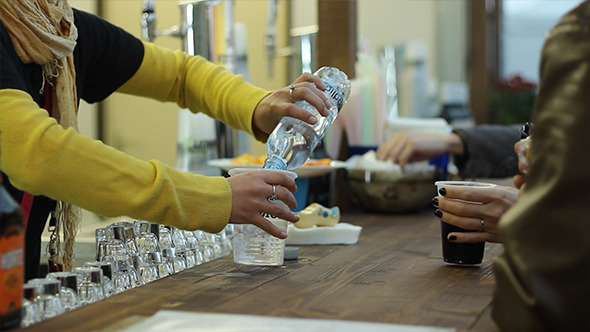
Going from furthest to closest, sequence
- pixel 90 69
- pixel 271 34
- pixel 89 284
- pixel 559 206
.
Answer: pixel 271 34 → pixel 90 69 → pixel 89 284 → pixel 559 206

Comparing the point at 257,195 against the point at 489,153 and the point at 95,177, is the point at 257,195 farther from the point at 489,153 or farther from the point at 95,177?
the point at 489,153

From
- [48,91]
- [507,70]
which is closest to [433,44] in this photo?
[507,70]

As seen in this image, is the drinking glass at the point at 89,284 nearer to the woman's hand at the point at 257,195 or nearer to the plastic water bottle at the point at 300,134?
the woman's hand at the point at 257,195

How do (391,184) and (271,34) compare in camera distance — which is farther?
(271,34)

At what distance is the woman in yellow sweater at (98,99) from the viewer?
113 cm

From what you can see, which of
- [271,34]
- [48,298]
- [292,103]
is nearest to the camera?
[48,298]

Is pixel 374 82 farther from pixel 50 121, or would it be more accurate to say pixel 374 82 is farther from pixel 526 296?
pixel 526 296

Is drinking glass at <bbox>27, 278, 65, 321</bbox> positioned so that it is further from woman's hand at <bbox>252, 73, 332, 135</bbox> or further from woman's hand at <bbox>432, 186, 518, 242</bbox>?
woman's hand at <bbox>432, 186, 518, 242</bbox>

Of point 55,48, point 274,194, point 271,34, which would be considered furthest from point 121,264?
point 271,34

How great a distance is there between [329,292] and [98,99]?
3.00 feet

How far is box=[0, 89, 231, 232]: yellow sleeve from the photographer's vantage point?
1122 millimetres

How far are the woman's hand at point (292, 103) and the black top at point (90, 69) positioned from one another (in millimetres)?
351

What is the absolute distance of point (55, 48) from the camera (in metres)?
1.45

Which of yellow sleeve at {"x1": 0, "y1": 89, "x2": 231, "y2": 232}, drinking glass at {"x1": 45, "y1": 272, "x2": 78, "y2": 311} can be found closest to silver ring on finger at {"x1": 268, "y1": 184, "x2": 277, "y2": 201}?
yellow sleeve at {"x1": 0, "y1": 89, "x2": 231, "y2": 232}
